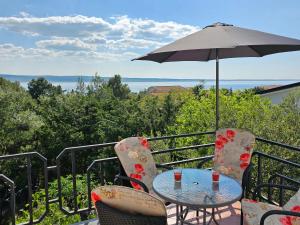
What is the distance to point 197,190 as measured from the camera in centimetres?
250

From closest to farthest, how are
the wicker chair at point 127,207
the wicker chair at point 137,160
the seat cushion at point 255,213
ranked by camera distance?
the wicker chair at point 127,207 → the seat cushion at point 255,213 → the wicker chair at point 137,160

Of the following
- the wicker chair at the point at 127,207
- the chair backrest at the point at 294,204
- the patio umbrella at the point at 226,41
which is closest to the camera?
the wicker chair at the point at 127,207

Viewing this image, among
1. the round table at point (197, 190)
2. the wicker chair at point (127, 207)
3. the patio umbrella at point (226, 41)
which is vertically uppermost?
the patio umbrella at point (226, 41)

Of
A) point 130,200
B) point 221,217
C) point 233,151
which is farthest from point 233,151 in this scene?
point 130,200

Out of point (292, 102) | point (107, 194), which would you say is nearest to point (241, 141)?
point (107, 194)

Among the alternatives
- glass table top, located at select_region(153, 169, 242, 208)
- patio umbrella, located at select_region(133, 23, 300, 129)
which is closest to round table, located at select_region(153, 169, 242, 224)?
glass table top, located at select_region(153, 169, 242, 208)

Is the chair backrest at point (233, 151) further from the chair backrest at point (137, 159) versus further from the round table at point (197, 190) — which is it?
the chair backrest at point (137, 159)

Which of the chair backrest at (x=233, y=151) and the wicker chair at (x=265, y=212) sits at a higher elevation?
the chair backrest at (x=233, y=151)

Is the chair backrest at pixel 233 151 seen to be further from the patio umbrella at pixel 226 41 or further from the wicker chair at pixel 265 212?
the patio umbrella at pixel 226 41

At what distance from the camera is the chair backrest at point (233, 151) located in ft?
10.7

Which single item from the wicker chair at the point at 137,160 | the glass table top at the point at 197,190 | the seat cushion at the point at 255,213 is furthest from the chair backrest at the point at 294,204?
the wicker chair at the point at 137,160

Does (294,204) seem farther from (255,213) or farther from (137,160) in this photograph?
(137,160)

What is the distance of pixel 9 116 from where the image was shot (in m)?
18.9

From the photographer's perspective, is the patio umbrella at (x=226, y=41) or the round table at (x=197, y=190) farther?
the patio umbrella at (x=226, y=41)
